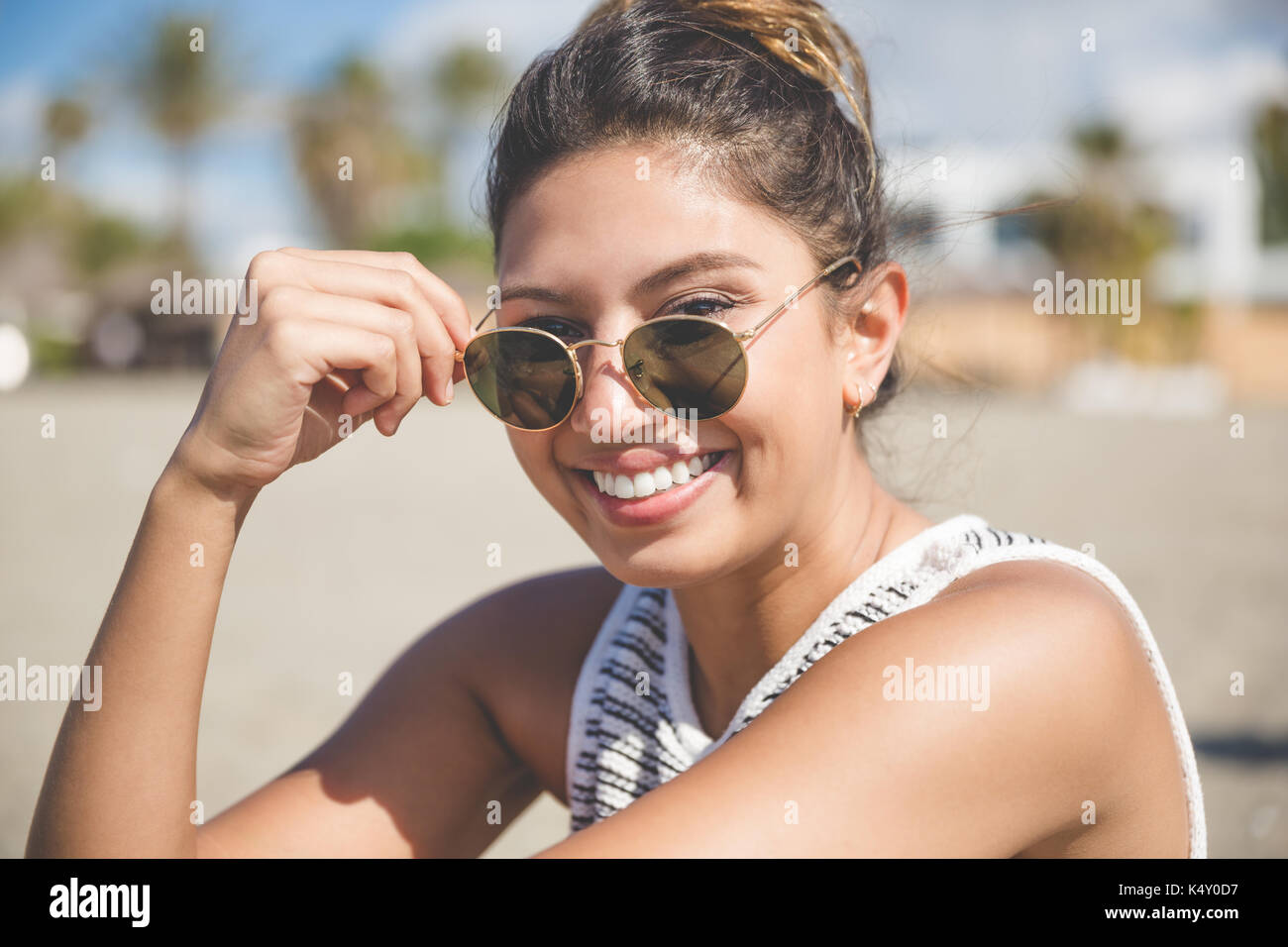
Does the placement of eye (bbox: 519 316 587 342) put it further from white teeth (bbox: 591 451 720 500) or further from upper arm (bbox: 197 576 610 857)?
upper arm (bbox: 197 576 610 857)

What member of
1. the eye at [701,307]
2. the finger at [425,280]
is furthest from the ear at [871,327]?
the finger at [425,280]

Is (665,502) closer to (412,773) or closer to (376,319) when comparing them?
(376,319)

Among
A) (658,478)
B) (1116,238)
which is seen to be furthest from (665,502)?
(1116,238)

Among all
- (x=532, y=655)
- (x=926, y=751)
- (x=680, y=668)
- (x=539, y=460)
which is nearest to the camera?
(x=926, y=751)

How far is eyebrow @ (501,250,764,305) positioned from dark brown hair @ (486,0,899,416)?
0.41 feet

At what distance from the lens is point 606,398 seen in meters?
2.00

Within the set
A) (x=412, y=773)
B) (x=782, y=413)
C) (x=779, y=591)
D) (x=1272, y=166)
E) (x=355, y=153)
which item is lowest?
(x=412, y=773)

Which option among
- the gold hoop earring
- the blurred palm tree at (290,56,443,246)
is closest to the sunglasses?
the gold hoop earring

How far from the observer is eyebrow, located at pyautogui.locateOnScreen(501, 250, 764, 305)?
1951 millimetres

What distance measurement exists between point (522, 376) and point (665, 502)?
35 cm

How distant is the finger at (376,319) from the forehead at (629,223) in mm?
236
